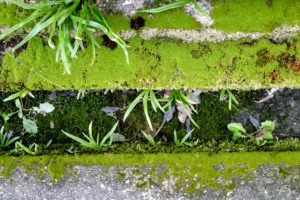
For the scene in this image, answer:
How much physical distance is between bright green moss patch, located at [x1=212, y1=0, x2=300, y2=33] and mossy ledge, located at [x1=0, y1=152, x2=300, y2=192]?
0.85 meters

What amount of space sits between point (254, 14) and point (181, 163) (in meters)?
1.04

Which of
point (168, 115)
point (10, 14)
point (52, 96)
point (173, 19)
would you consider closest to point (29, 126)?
point (52, 96)

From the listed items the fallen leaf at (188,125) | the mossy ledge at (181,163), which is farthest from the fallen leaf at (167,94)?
the mossy ledge at (181,163)

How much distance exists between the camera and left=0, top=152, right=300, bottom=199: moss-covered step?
5.61ft

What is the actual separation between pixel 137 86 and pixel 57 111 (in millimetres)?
784

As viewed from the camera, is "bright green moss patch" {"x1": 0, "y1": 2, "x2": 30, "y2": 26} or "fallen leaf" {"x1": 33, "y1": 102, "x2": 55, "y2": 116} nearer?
"bright green moss patch" {"x1": 0, "y1": 2, "x2": 30, "y2": 26}

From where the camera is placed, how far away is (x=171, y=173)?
1.71m

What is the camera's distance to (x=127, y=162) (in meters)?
1.73

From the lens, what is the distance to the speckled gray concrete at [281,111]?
6.40 feet

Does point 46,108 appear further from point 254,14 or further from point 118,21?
point 254,14

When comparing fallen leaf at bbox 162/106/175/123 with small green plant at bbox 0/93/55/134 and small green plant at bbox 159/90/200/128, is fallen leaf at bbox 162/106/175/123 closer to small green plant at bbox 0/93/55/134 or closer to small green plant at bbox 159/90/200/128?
small green plant at bbox 159/90/200/128

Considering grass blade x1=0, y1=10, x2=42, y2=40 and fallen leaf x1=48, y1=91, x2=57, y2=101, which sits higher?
grass blade x1=0, y1=10, x2=42, y2=40

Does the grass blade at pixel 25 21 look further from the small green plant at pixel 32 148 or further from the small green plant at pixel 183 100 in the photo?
the small green plant at pixel 183 100

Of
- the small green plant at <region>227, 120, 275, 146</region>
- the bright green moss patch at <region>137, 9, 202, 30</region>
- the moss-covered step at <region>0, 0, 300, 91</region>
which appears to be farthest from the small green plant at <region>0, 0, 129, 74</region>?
the small green plant at <region>227, 120, 275, 146</region>
